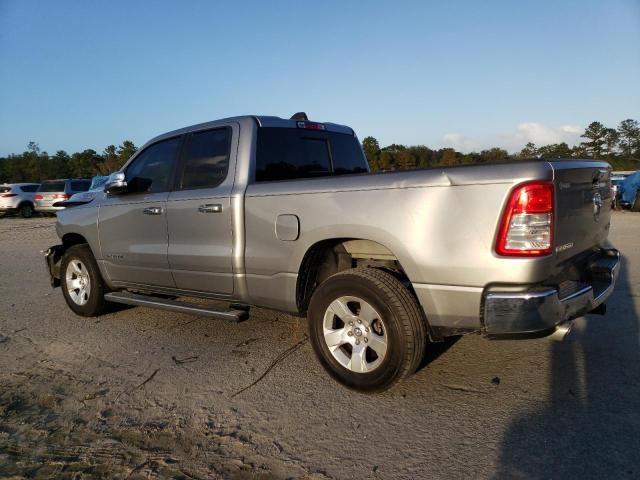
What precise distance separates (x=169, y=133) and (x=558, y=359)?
4036 millimetres

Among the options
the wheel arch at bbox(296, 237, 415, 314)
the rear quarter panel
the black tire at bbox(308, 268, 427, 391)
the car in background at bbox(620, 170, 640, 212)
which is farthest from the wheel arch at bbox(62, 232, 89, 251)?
the car in background at bbox(620, 170, 640, 212)

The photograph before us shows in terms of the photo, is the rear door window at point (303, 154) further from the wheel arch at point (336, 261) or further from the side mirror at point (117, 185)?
the side mirror at point (117, 185)

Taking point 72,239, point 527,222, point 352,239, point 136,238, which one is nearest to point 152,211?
point 136,238

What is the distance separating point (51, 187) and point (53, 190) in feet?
0.76

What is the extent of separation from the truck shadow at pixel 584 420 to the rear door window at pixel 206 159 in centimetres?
295

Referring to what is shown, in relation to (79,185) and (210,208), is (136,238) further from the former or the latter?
(79,185)

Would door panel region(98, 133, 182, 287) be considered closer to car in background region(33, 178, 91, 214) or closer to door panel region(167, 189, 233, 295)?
door panel region(167, 189, 233, 295)

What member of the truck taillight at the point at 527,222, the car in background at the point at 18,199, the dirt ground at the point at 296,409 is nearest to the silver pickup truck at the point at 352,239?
the truck taillight at the point at 527,222

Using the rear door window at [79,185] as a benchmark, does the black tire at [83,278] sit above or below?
below

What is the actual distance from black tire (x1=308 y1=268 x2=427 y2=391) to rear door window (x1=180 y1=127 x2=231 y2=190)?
1487 millimetres

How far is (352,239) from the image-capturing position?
362 centimetres

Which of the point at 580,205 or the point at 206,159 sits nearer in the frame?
the point at 580,205

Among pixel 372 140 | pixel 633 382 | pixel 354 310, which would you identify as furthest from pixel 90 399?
pixel 372 140

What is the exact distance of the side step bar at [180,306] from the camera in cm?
410
